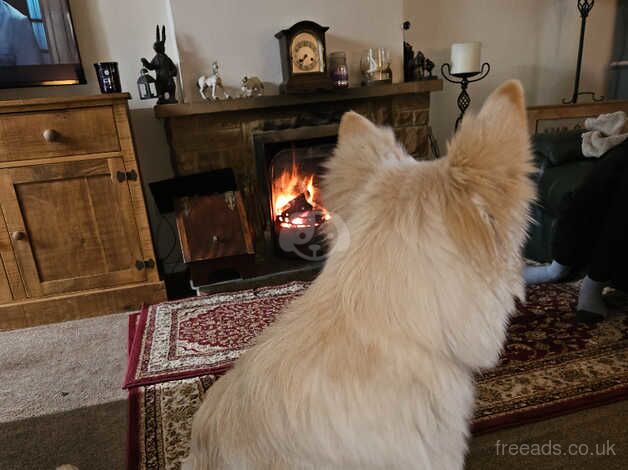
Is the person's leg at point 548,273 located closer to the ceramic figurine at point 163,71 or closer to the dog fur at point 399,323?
the dog fur at point 399,323

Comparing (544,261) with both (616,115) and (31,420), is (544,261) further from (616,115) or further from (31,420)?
(31,420)

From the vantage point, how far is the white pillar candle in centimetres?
290

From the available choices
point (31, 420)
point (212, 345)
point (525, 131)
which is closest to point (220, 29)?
point (212, 345)

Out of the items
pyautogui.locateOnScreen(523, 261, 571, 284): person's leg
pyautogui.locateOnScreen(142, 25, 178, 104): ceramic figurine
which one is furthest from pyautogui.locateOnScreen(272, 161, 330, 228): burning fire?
pyautogui.locateOnScreen(523, 261, 571, 284): person's leg

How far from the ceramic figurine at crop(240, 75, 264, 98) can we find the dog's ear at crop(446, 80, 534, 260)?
2217 mm

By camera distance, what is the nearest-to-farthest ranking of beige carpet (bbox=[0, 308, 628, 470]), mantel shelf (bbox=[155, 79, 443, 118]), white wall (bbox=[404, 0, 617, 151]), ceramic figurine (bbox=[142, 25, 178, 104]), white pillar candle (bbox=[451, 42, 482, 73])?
1. beige carpet (bbox=[0, 308, 628, 470])
2. ceramic figurine (bbox=[142, 25, 178, 104])
3. mantel shelf (bbox=[155, 79, 443, 118])
4. white pillar candle (bbox=[451, 42, 482, 73])
5. white wall (bbox=[404, 0, 617, 151])

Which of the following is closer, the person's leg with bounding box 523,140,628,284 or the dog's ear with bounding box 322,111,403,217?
the dog's ear with bounding box 322,111,403,217

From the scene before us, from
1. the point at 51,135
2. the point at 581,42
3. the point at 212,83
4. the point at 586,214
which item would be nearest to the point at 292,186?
the point at 212,83

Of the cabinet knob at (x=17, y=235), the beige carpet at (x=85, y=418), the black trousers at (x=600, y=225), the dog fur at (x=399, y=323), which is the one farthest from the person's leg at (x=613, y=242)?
the cabinet knob at (x=17, y=235)

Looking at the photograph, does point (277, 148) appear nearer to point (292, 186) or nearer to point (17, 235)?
point (292, 186)

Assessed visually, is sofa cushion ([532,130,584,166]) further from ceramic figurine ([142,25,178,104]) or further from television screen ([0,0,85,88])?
television screen ([0,0,85,88])

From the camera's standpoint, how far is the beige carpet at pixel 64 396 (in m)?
1.31

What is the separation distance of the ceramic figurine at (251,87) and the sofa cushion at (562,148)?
5.64 feet

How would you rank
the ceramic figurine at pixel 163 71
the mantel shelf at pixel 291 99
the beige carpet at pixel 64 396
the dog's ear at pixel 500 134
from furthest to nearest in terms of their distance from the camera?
the mantel shelf at pixel 291 99
the ceramic figurine at pixel 163 71
the beige carpet at pixel 64 396
the dog's ear at pixel 500 134
